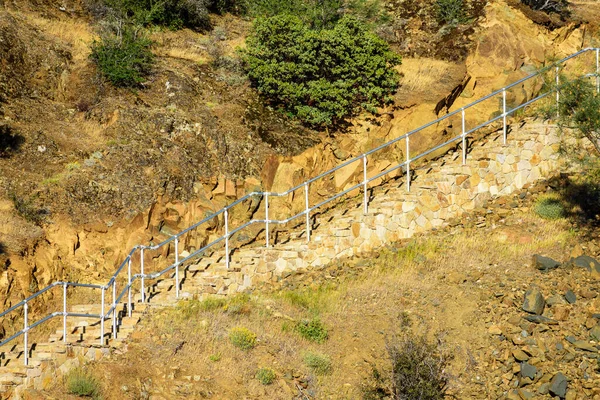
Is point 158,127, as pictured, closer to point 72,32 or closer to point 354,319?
point 72,32

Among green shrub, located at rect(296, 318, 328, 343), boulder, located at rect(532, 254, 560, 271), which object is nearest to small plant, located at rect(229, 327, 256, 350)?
green shrub, located at rect(296, 318, 328, 343)

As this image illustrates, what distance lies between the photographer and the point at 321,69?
25562 mm

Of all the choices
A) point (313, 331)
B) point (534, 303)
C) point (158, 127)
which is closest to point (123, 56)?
point (158, 127)

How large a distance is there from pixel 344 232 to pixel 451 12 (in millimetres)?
11697

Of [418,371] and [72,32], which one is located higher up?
[72,32]

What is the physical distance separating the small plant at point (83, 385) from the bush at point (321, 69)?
11790 millimetres

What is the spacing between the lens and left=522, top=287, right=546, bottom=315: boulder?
1673 cm

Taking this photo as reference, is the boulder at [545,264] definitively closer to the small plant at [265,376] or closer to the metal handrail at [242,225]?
the metal handrail at [242,225]

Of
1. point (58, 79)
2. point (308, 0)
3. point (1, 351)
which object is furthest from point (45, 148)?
point (308, 0)

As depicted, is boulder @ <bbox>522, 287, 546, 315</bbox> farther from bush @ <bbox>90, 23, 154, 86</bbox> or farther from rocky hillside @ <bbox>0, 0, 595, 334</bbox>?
bush @ <bbox>90, 23, 154, 86</bbox>

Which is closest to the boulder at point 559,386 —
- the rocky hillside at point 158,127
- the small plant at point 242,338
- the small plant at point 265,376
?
the small plant at point 265,376

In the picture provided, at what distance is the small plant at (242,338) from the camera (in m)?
16.1

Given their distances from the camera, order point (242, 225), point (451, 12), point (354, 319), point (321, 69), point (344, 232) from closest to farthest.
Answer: point (354, 319), point (242, 225), point (344, 232), point (321, 69), point (451, 12)

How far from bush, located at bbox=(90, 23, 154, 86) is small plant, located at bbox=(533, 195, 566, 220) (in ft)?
38.6
